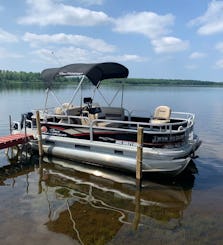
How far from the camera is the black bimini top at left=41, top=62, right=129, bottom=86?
33.2 ft

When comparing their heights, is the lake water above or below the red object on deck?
below

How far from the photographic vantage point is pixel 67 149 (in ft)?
33.8

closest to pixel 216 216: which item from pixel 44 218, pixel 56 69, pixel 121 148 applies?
pixel 121 148

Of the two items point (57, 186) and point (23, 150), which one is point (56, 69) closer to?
point (23, 150)

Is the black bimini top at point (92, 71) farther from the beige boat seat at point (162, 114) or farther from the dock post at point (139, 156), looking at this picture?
the dock post at point (139, 156)

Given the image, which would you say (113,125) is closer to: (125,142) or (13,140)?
(125,142)

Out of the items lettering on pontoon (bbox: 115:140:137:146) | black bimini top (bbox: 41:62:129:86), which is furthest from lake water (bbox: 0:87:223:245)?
black bimini top (bbox: 41:62:129:86)

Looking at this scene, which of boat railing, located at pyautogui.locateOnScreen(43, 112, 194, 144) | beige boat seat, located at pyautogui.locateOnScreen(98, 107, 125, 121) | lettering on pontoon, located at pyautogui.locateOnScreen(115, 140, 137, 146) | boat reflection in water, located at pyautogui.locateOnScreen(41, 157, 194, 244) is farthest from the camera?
beige boat seat, located at pyautogui.locateOnScreen(98, 107, 125, 121)

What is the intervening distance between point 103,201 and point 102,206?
1.06 feet

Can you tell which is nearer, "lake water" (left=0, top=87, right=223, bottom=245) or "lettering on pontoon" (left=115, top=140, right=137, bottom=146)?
"lake water" (left=0, top=87, right=223, bottom=245)

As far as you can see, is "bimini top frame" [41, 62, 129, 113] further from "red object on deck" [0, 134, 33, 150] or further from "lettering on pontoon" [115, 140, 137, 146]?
"lettering on pontoon" [115, 140, 137, 146]

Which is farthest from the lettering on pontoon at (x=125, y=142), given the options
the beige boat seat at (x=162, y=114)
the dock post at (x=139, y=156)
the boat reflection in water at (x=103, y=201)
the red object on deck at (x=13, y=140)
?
the red object on deck at (x=13, y=140)

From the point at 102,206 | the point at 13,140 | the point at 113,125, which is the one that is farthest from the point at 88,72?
the point at 102,206

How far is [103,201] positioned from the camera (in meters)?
7.62
